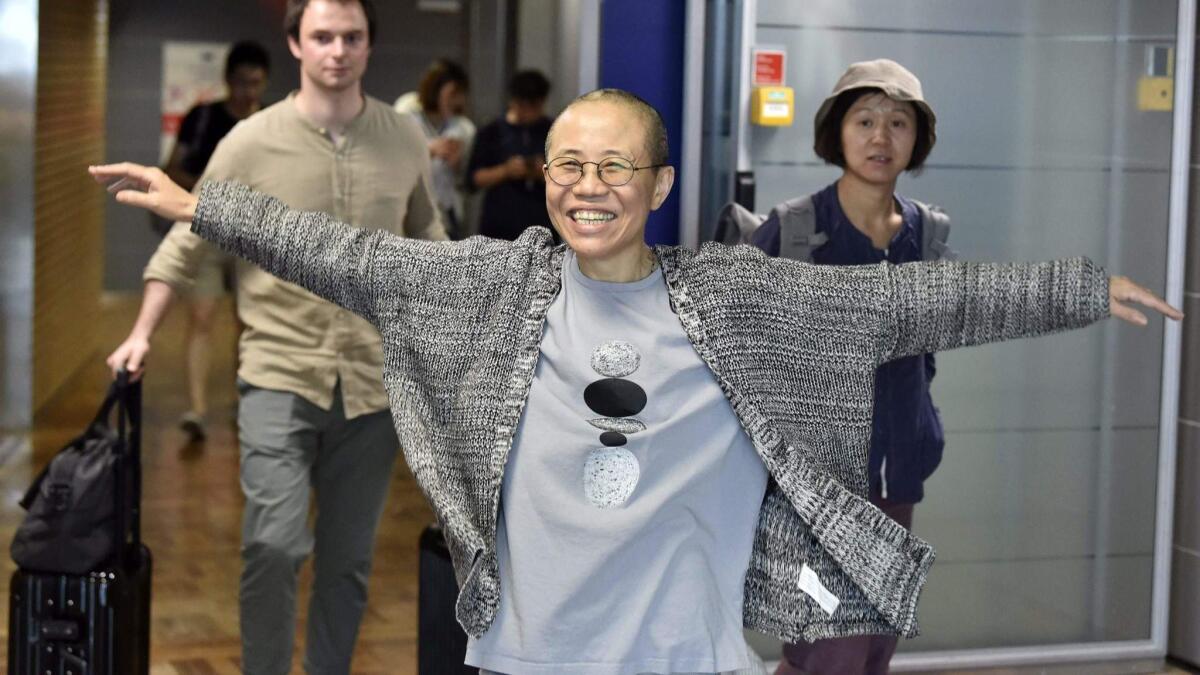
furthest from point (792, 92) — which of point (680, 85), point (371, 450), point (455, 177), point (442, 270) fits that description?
point (455, 177)

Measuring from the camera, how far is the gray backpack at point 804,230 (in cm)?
365

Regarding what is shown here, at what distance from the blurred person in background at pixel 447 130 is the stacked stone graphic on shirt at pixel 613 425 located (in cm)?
566

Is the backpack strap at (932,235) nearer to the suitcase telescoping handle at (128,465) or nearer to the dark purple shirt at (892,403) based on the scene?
the dark purple shirt at (892,403)

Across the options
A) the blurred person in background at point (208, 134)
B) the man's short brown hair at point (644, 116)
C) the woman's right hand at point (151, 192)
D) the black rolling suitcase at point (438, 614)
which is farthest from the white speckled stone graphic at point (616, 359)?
the blurred person in background at point (208, 134)

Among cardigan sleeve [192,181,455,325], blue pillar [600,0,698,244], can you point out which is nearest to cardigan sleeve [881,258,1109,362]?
cardigan sleeve [192,181,455,325]

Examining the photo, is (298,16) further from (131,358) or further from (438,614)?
(438,614)

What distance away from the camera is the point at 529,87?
25.6ft

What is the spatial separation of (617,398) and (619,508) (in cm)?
16

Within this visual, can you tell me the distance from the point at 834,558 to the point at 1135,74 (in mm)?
2795

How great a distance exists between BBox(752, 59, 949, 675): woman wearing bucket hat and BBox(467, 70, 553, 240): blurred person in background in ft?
13.3

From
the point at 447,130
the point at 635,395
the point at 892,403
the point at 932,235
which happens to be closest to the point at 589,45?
the point at 932,235

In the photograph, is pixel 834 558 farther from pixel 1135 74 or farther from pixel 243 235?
pixel 1135 74

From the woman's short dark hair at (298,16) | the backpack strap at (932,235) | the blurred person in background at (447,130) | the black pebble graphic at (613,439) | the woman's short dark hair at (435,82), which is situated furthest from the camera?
the woman's short dark hair at (435,82)

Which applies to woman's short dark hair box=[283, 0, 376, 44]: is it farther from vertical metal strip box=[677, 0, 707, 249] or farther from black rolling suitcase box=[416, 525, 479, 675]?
black rolling suitcase box=[416, 525, 479, 675]
